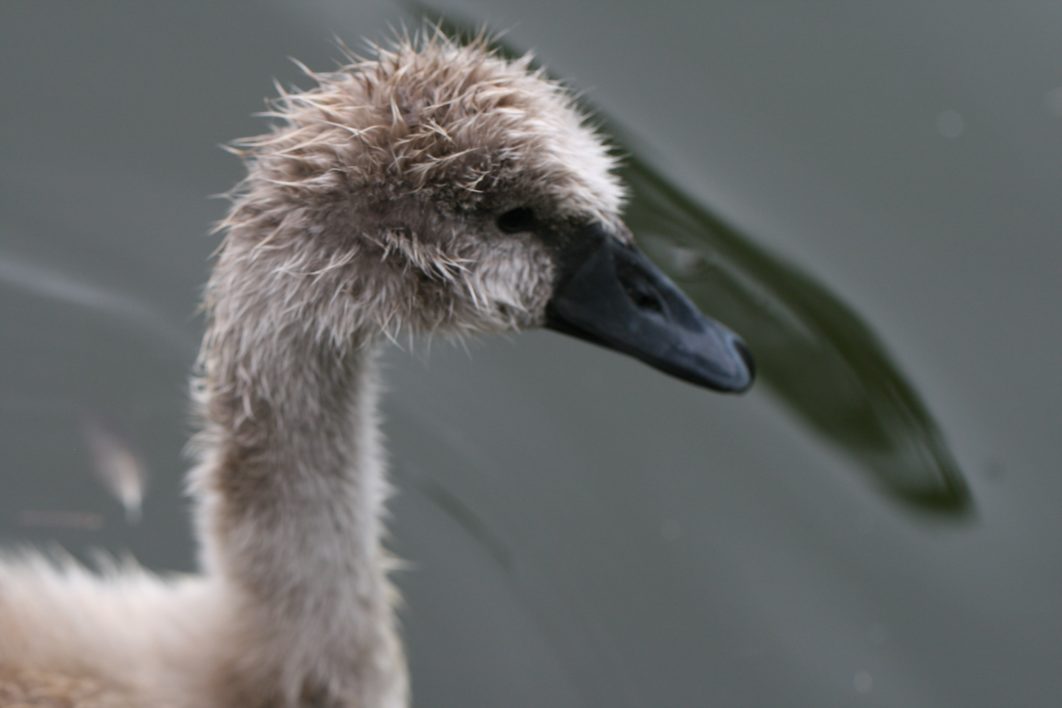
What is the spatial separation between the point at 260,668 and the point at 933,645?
209 centimetres

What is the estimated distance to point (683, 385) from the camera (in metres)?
4.95

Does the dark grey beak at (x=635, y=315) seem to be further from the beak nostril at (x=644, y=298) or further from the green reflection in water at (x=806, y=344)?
the green reflection in water at (x=806, y=344)

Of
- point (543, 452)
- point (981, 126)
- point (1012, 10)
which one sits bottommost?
point (543, 452)

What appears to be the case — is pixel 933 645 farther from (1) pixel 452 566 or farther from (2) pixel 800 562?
(1) pixel 452 566

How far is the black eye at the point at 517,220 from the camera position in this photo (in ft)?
10.4

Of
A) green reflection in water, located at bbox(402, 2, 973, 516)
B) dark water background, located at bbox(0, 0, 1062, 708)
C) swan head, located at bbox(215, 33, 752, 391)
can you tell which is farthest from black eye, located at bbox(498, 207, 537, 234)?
green reflection in water, located at bbox(402, 2, 973, 516)

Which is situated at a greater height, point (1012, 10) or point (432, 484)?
point (1012, 10)

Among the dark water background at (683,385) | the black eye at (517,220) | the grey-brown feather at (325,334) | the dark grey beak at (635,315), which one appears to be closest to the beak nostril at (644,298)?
the dark grey beak at (635,315)

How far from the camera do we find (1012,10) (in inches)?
215

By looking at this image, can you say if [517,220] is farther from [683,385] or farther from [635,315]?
[683,385]

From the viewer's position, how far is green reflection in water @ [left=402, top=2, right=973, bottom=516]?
4793mm

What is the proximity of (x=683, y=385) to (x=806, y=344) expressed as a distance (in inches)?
17.3

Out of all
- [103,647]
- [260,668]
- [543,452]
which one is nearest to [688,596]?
[543,452]

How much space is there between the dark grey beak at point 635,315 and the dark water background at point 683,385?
143cm
